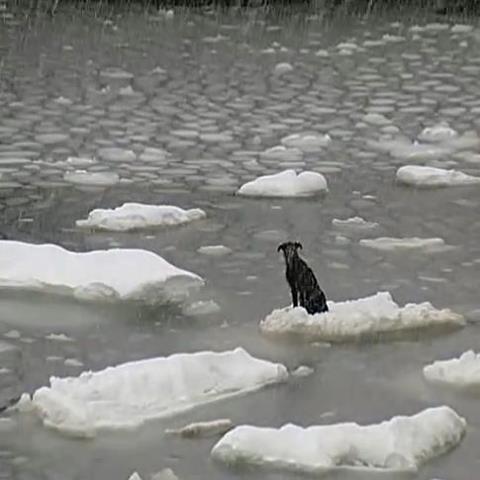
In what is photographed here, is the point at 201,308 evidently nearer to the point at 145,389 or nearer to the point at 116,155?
the point at 145,389

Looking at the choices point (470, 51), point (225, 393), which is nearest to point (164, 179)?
point (225, 393)

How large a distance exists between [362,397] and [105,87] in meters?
9.52

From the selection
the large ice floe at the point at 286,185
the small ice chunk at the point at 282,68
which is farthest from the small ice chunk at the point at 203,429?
the small ice chunk at the point at 282,68

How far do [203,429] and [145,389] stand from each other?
0.38 m

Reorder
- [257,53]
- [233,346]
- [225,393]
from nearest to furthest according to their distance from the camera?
1. [225,393]
2. [233,346]
3. [257,53]

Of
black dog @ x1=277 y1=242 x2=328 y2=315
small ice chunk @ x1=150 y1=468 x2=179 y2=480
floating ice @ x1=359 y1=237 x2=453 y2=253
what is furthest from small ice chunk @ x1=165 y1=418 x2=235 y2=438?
floating ice @ x1=359 y1=237 x2=453 y2=253

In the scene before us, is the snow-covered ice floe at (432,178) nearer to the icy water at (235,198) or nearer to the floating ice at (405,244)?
the icy water at (235,198)

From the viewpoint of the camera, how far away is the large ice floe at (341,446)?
187 inches

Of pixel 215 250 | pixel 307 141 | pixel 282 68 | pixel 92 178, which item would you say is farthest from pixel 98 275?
pixel 282 68

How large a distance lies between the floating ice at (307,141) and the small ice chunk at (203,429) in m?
6.07

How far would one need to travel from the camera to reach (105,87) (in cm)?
1453

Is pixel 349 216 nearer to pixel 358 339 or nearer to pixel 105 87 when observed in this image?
pixel 358 339

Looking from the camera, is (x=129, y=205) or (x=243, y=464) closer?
(x=243, y=464)

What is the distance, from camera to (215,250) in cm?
782
